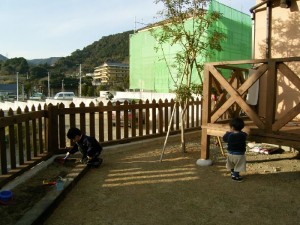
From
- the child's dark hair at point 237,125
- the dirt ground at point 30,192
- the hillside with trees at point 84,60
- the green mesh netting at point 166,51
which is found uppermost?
the hillside with trees at point 84,60

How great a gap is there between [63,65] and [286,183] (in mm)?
175522

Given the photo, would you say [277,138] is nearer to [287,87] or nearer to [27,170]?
[287,87]

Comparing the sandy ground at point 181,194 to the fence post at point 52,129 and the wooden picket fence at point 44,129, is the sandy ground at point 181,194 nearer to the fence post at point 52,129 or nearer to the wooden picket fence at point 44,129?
the wooden picket fence at point 44,129

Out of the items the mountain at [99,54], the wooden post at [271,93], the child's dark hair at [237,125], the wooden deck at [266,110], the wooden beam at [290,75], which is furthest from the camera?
the mountain at [99,54]

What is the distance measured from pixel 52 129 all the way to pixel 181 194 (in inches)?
131

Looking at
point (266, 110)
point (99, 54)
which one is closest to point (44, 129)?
point (266, 110)

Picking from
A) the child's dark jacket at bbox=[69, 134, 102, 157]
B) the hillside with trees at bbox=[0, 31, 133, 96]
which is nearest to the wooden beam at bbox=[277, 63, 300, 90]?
the child's dark jacket at bbox=[69, 134, 102, 157]

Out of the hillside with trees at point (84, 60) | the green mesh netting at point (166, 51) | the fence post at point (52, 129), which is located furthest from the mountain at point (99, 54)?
the fence post at point (52, 129)

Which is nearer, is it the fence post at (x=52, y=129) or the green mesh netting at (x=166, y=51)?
the fence post at (x=52, y=129)

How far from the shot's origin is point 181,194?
4.38 m

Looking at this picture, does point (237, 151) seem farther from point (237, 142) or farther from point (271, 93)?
A: point (271, 93)

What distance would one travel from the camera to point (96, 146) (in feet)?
19.1

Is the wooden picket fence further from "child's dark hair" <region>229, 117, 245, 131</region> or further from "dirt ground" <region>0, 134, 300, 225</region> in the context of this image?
"child's dark hair" <region>229, 117, 245, 131</region>

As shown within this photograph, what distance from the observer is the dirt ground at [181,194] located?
3.59m
